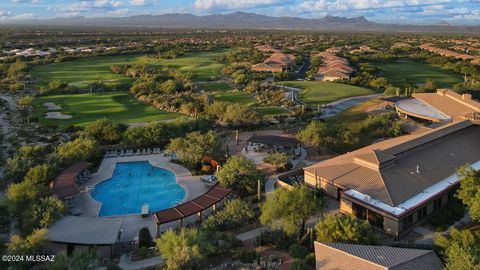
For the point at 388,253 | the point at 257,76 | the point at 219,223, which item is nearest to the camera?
the point at 388,253

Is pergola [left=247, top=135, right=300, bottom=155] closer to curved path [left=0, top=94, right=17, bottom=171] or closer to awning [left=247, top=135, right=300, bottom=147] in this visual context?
awning [left=247, top=135, right=300, bottom=147]

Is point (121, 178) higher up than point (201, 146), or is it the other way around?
point (201, 146)

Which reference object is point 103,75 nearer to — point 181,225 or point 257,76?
point 257,76

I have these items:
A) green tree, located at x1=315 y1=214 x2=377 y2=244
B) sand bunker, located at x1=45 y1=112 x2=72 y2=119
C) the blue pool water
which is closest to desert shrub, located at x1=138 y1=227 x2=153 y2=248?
the blue pool water

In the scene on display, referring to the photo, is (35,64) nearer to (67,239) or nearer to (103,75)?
(103,75)

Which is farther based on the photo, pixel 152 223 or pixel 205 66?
pixel 205 66

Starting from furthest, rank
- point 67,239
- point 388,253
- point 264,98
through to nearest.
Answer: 1. point 264,98
2. point 67,239
3. point 388,253

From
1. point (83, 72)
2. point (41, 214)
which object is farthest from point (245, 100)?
point (83, 72)

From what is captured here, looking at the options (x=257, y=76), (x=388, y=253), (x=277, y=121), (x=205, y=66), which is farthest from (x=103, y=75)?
(x=388, y=253)
